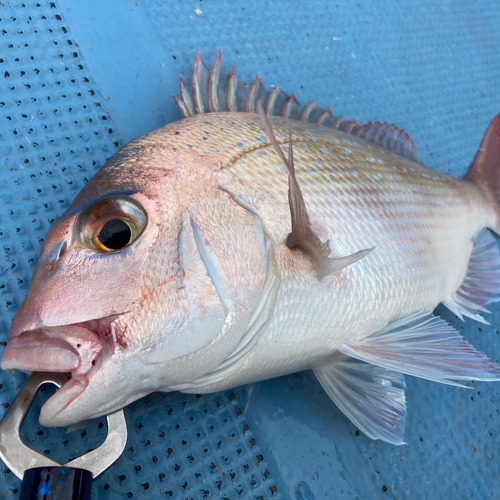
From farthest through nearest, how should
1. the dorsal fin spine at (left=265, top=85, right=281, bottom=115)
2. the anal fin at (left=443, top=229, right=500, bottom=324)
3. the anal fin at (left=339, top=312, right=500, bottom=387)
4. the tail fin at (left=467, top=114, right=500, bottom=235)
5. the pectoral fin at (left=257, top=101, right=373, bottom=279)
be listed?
1. the tail fin at (left=467, top=114, right=500, bottom=235)
2. the anal fin at (left=443, top=229, right=500, bottom=324)
3. the dorsal fin spine at (left=265, top=85, right=281, bottom=115)
4. the anal fin at (left=339, top=312, right=500, bottom=387)
5. the pectoral fin at (left=257, top=101, right=373, bottom=279)

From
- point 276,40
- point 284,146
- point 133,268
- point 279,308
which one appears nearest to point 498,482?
point 279,308

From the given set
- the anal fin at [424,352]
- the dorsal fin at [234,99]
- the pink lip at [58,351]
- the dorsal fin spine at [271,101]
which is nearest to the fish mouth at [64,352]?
the pink lip at [58,351]

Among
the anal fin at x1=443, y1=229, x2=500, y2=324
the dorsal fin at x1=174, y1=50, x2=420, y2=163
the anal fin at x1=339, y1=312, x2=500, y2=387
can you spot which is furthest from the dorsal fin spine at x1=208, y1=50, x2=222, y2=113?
the anal fin at x1=443, y1=229, x2=500, y2=324

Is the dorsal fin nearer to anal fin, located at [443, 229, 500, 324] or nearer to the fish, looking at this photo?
the fish

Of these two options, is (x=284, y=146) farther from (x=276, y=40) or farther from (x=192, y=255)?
(x=276, y=40)

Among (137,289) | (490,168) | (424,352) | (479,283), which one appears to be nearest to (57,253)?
(137,289)

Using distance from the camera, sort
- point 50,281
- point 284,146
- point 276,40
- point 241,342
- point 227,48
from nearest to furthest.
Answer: point 50,281, point 241,342, point 284,146, point 227,48, point 276,40

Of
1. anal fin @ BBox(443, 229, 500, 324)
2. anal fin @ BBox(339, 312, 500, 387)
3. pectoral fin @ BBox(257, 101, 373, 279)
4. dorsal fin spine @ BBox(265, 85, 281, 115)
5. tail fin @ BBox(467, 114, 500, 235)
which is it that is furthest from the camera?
tail fin @ BBox(467, 114, 500, 235)

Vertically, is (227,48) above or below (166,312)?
above
